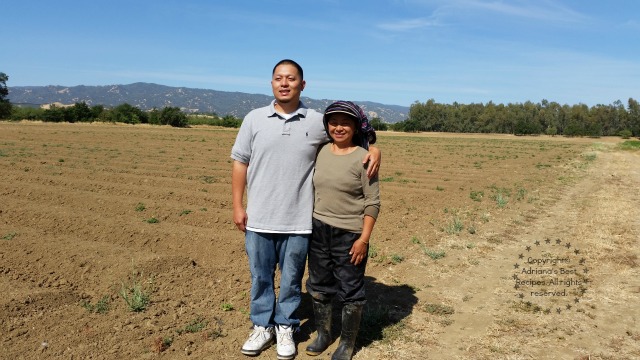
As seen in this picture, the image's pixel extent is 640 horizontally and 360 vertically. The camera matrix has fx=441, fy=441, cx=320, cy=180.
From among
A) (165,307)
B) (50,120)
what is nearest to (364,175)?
(165,307)

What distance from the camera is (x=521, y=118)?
330 feet

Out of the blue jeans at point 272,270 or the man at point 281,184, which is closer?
the man at point 281,184

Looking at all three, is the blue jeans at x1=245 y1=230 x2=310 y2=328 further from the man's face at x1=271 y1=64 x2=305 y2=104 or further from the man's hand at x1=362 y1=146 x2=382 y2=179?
the man's face at x1=271 y1=64 x2=305 y2=104

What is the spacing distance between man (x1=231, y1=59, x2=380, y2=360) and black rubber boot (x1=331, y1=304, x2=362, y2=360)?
1.26ft

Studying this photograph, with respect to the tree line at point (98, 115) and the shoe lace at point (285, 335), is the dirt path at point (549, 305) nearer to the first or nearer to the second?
the shoe lace at point (285, 335)

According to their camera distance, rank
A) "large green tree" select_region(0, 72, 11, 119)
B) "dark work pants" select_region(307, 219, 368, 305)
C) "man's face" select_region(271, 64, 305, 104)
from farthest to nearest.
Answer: "large green tree" select_region(0, 72, 11, 119), "dark work pants" select_region(307, 219, 368, 305), "man's face" select_region(271, 64, 305, 104)

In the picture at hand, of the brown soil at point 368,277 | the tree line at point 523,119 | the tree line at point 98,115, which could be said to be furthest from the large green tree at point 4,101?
the brown soil at point 368,277

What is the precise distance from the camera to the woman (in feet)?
10.5

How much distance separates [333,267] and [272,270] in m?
0.49

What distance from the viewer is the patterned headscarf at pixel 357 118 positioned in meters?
3.16

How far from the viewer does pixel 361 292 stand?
3.41m

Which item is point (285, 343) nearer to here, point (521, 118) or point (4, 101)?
point (4, 101)

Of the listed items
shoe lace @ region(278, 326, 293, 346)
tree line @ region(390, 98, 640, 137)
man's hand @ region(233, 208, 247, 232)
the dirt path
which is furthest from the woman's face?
tree line @ region(390, 98, 640, 137)

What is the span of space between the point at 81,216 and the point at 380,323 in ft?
18.6
